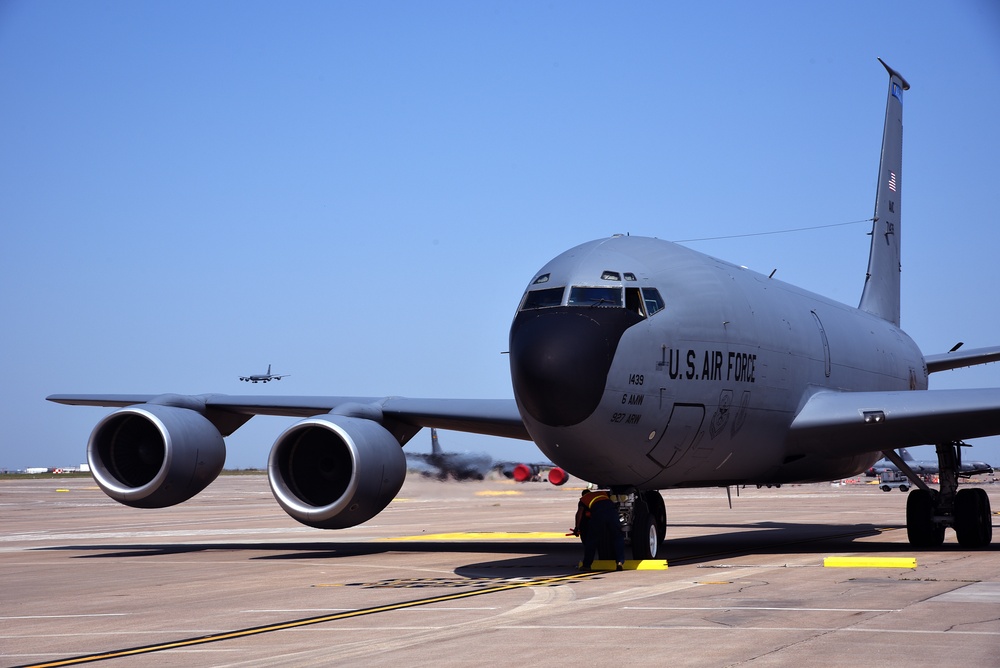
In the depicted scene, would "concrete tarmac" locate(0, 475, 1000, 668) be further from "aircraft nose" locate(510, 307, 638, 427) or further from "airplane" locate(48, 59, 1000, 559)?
"aircraft nose" locate(510, 307, 638, 427)

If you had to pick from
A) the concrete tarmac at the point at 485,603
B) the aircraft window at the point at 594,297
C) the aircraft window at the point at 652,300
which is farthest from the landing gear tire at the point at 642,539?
the aircraft window at the point at 594,297

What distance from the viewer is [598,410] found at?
14.1 m

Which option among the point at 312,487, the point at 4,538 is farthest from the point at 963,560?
the point at 4,538

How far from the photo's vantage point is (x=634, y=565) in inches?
604

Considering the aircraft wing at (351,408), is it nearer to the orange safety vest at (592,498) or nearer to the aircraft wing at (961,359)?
the orange safety vest at (592,498)

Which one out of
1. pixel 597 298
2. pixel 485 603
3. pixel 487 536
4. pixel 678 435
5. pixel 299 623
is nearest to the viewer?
pixel 299 623

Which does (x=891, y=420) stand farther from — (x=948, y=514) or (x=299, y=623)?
(x=299, y=623)

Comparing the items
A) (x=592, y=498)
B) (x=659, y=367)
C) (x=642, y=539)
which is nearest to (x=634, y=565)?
(x=642, y=539)

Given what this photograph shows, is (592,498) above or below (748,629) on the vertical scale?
above

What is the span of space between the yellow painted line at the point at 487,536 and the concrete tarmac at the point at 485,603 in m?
0.55

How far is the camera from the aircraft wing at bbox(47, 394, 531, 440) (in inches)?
755

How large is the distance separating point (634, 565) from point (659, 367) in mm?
2580

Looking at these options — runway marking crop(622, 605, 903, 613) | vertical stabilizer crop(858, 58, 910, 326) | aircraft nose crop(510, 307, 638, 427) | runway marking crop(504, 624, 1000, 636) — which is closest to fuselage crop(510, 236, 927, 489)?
aircraft nose crop(510, 307, 638, 427)

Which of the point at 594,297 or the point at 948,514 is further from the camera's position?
the point at 948,514
